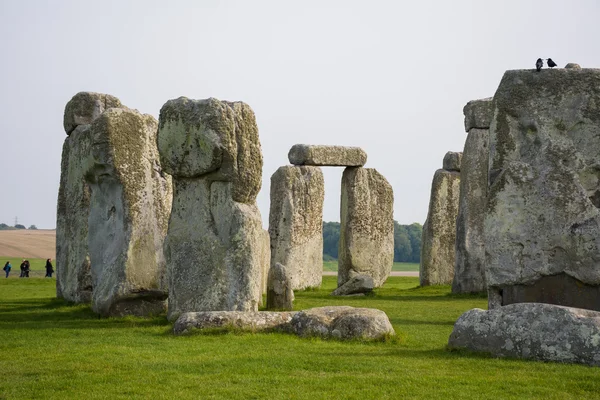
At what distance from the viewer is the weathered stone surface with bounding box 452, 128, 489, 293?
23938mm

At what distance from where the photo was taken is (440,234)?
94.3ft

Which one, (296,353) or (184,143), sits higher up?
(184,143)

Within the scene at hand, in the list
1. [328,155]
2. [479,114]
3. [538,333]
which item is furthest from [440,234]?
Result: [538,333]

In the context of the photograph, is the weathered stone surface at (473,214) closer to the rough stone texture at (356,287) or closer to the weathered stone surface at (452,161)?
the rough stone texture at (356,287)

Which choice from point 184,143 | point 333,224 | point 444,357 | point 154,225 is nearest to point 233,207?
point 184,143

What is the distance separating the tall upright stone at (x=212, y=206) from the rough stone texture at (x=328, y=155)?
13216mm

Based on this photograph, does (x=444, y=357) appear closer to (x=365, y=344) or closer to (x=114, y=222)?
(x=365, y=344)

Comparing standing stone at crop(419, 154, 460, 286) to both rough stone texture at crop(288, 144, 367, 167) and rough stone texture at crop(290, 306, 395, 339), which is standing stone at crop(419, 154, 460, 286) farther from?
rough stone texture at crop(290, 306, 395, 339)

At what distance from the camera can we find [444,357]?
37.1 feet

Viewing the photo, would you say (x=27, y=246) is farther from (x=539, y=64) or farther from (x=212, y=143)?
(x=539, y=64)

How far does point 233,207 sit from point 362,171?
14033 mm

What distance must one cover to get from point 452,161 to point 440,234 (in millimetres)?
2075

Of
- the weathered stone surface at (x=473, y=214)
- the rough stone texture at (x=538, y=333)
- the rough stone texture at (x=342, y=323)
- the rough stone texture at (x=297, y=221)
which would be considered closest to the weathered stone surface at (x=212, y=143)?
the rough stone texture at (x=342, y=323)

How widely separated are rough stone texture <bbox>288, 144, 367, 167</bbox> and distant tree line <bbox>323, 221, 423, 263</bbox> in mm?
48393
